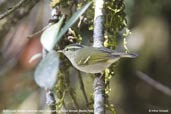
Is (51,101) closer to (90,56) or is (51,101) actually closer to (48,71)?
(48,71)

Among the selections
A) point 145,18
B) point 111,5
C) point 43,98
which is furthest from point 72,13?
point 145,18

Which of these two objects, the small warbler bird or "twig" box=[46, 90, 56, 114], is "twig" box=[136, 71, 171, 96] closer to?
"twig" box=[46, 90, 56, 114]

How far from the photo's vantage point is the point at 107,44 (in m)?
1.18

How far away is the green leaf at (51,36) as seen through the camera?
1.18 meters

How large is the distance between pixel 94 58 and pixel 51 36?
0.54ft

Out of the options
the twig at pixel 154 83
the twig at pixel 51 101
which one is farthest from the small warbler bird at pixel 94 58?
the twig at pixel 154 83

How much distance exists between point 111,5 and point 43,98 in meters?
0.47

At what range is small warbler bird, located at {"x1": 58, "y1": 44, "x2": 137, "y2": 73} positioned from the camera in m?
1.08

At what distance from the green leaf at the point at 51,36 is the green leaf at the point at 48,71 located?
22mm

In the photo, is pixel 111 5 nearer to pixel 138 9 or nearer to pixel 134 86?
pixel 138 9

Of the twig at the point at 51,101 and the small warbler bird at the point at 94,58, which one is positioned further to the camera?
the twig at the point at 51,101

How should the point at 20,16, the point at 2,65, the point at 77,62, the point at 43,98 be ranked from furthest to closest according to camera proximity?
1. the point at 2,65
2. the point at 20,16
3. the point at 43,98
4. the point at 77,62

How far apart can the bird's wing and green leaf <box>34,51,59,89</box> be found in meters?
0.09

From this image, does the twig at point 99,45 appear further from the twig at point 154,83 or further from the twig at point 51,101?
the twig at point 154,83
